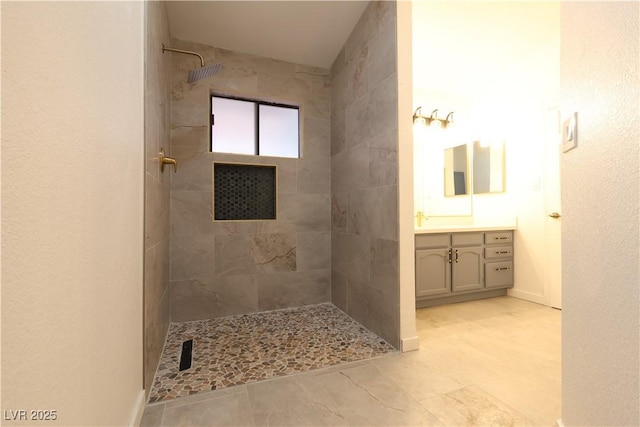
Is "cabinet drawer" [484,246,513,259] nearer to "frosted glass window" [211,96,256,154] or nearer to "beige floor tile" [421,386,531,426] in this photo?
"beige floor tile" [421,386,531,426]

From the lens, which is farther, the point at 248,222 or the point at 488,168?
the point at 488,168

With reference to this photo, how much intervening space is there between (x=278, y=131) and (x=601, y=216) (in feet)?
8.74

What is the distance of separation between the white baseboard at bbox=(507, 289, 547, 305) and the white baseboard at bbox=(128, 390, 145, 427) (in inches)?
141

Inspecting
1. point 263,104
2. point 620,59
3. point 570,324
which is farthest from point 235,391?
point 263,104

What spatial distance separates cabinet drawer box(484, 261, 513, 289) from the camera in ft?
9.94

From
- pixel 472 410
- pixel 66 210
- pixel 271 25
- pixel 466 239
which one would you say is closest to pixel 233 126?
pixel 271 25

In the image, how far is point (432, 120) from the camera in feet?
11.1

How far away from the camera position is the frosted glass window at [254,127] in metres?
2.72

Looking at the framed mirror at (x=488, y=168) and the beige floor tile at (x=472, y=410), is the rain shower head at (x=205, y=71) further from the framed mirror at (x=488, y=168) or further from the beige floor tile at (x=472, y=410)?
the framed mirror at (x=488, y=168)

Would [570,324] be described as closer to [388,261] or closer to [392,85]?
[388,261]

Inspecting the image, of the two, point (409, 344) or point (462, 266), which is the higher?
Result: point (462, 266)

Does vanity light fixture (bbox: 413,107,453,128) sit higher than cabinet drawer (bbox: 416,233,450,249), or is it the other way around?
vanity light fixture (bbox: 413,107,453,128)

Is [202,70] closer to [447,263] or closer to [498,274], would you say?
[447,263]

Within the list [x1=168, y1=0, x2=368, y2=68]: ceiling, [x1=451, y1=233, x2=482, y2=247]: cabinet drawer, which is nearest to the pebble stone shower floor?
[x1=451, y1=233, x2=482, y2=247]: cabinet drawer
